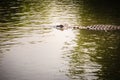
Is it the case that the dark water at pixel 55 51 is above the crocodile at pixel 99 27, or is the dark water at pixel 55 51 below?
above

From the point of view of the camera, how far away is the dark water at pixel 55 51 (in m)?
13.7

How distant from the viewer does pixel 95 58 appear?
1588 centimetres

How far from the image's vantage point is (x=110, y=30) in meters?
23.0

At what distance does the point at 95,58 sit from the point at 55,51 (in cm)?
230

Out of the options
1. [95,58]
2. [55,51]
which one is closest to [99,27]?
[55,51]

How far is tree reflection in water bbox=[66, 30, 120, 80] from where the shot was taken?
44.7 feet

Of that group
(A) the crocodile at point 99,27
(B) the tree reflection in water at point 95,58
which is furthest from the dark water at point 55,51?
(A) the crocodile at point 99,27

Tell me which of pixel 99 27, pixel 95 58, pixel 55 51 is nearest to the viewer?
pixel 95 58

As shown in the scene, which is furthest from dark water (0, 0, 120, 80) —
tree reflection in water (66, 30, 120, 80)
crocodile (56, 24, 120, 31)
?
crocodile (56, 24, 120, 31)

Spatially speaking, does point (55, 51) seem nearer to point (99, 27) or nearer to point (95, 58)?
point (95, 58)

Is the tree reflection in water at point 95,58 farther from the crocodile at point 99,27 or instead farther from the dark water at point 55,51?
the crocodile at point 99,27

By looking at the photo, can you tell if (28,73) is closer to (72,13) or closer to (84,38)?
(84,38)

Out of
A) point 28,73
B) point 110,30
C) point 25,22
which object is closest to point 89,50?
point 28,73

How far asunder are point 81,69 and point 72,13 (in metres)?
16.2
